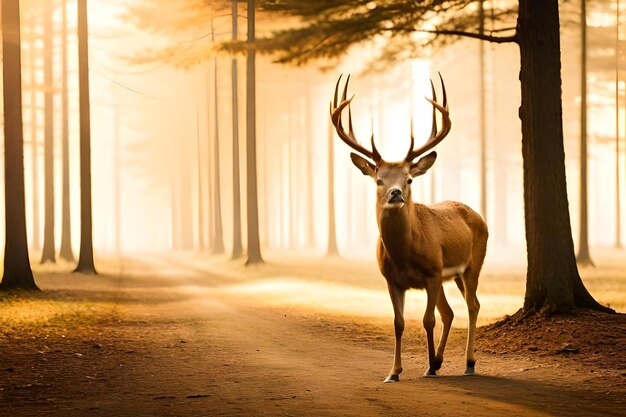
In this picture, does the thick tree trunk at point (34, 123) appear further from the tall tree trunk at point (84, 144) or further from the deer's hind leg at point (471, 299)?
the deer's hind leg at point (471, 299)

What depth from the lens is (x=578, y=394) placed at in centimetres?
899

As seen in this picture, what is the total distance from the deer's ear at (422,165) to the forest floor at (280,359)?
251 centimetres

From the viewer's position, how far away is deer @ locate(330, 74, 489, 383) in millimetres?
9602

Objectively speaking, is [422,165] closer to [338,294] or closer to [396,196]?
[396,196]

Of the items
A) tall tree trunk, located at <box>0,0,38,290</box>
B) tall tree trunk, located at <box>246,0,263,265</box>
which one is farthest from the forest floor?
tall tree trunk, located at <box>246,0,263,265</box>

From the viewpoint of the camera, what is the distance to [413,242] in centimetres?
1000

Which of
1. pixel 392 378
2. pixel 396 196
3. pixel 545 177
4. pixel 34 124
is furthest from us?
pixel 34 124

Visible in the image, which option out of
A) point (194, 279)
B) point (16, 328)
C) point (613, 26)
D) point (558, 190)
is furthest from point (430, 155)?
point (613, 26)

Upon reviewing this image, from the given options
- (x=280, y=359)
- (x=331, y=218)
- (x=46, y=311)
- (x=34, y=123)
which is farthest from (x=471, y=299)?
(x=34, y=123)

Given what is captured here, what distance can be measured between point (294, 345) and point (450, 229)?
3.80m

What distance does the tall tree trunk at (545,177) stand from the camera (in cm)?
1339

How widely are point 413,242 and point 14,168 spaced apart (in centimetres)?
1403

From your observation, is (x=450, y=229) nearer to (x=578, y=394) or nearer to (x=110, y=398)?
(x=578, y=394)

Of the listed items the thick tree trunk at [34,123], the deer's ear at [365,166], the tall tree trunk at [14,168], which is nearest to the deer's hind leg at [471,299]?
the deer's ear at [365,166]
